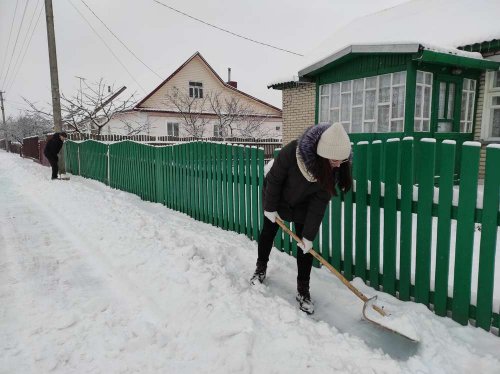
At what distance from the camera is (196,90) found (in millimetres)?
28188

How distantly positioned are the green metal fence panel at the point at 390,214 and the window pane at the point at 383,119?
5955 mm

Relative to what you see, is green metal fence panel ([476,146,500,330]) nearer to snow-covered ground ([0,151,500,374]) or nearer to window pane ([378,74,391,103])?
snow-covered ground ([0,151,500,374])

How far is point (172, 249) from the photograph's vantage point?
3.98 m

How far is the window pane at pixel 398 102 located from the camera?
311 inches

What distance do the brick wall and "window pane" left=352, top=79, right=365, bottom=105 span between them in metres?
2.08

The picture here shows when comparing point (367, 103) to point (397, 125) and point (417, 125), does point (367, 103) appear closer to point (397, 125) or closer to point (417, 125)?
point (397, 125)

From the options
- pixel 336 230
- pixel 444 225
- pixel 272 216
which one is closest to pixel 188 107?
pixel 336 230

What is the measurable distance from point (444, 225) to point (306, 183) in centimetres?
106

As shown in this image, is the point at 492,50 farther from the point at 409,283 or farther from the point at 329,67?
the point at 409,283

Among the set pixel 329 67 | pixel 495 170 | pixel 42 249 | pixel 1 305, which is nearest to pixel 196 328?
pixel 1 305

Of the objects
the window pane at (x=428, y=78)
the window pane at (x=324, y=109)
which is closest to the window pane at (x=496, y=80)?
the window pane at (x=428, y=78)

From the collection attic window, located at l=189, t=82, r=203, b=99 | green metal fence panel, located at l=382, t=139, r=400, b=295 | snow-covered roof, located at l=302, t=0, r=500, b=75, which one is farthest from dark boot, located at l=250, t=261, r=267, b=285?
attic window, located at l=189, t=82, r=203, b=99

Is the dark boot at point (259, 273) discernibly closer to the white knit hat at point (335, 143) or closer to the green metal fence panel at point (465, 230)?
the white knit hat at point (335, 143)

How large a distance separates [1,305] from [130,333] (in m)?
1.22
